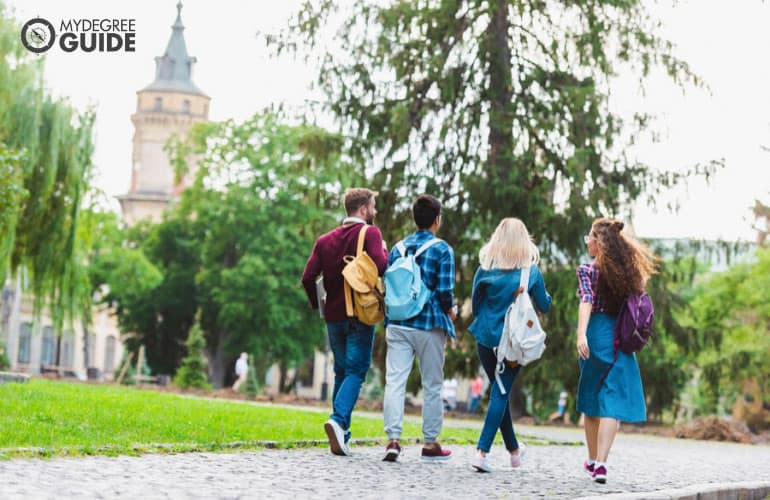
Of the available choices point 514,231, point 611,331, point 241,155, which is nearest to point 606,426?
point 611,331

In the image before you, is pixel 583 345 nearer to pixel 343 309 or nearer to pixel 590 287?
pixel 590 287

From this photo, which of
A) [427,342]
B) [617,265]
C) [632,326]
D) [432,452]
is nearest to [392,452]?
[432,452]

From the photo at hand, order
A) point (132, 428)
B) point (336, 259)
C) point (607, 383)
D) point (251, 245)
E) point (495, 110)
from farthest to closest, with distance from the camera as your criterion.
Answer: point (251, 245)
point (495, 110)
point (132, 428)
point (336, 259)
point (607, 383)

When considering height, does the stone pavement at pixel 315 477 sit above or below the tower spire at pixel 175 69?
below

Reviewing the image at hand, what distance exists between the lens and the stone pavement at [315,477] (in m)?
7.20

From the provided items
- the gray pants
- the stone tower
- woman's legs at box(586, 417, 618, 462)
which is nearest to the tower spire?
the stone tower

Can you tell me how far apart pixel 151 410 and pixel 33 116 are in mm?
15081

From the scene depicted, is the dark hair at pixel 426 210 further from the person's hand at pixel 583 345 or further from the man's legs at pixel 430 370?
the person's hand at pixel 583 345

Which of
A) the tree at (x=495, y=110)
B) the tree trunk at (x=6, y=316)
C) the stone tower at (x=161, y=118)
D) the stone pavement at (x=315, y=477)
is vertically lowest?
the stone pavement at (x=315, y=477)

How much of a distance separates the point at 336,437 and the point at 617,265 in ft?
8.43

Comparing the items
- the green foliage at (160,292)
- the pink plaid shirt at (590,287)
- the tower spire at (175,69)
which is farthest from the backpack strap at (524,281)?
the tower spire at (175,69)

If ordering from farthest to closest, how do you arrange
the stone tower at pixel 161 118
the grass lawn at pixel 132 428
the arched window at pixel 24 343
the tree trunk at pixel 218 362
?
the stone tower at pixel 161 118
the arched window at pixel 24 343
the tree trunk at pixel 218 362
the grass lawn at pixel 132 428

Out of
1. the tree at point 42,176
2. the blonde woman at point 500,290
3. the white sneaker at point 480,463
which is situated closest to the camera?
the white sneaker at point 480,463

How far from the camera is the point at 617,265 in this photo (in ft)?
32.4
